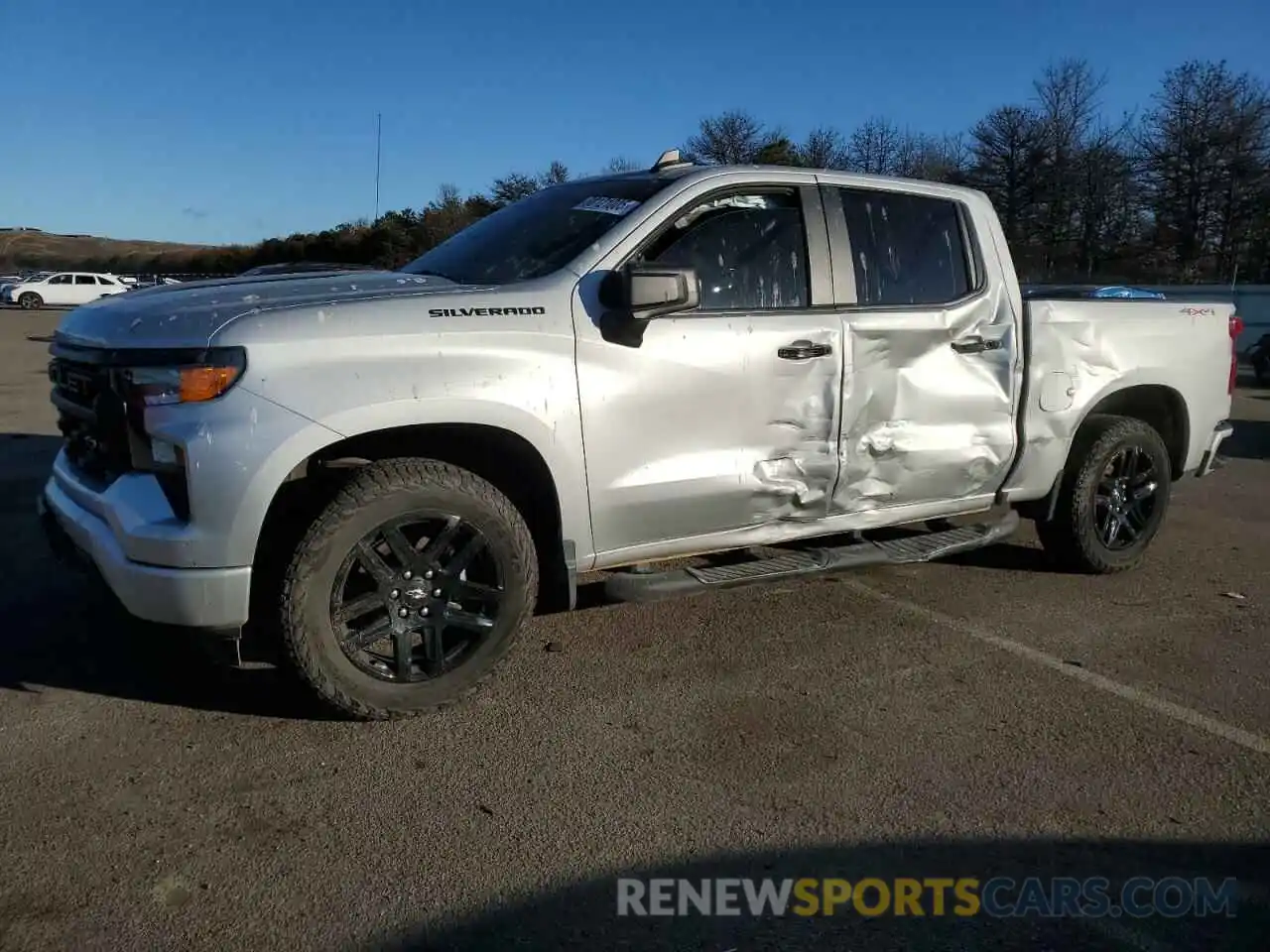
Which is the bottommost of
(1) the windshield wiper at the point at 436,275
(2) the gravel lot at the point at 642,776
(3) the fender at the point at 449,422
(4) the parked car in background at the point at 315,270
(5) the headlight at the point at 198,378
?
(2) the gravel lot at the point at 642,776

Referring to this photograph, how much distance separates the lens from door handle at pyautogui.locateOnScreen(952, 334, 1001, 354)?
488 cm

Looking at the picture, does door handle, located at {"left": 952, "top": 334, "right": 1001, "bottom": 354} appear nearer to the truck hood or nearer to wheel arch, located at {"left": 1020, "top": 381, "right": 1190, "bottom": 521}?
wheel arch, located at {"left": 1020, "top": 381, "right": 1190, "bottom": 521}

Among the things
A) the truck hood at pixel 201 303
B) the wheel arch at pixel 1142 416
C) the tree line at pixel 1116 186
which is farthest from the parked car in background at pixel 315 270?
the tree line at pixel 1116 186

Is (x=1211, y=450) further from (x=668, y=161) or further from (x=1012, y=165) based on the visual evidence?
(x=1012, y=165)

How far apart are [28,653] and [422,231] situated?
27.8m

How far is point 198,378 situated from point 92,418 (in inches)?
23.3

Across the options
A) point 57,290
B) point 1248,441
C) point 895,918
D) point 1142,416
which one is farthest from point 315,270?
point 57,290

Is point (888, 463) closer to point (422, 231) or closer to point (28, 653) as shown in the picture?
point (28, 653)

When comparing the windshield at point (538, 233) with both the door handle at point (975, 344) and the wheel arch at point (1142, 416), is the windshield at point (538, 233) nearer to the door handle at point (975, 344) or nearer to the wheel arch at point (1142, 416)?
the door handle at point (975, 344)

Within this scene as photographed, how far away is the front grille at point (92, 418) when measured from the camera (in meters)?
3.42

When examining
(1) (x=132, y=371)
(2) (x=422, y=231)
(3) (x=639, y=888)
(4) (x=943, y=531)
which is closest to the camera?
(3) (x=639, y=888)

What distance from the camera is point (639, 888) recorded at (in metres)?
2.79

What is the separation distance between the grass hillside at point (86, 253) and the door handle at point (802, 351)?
3014 inches

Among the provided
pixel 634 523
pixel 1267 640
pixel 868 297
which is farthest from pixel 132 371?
pixel 1267 640
